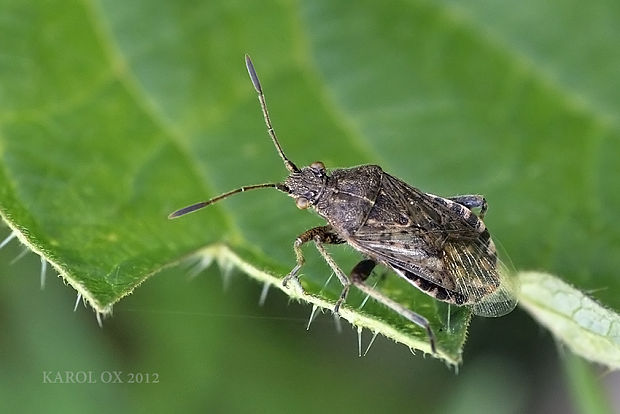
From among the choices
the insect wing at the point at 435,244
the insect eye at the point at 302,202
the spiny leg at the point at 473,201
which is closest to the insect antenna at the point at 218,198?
the insect eye at the point at 302,202

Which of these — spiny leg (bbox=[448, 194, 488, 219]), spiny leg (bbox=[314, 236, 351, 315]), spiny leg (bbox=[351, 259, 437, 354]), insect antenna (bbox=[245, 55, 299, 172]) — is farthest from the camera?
insect antenna (bbox=[245, 55, 299, 172])

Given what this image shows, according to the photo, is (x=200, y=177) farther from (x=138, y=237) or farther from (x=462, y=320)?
(x=462, y=320)

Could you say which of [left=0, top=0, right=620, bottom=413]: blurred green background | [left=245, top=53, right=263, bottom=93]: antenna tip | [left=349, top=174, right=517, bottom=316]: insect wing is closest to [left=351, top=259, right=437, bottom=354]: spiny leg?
[left=349, top=174, right=517, bottom=316]: insect wing

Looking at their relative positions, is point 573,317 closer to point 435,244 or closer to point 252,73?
point 435,244

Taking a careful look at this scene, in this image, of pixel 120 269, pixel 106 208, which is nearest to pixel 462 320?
pixel 120 269

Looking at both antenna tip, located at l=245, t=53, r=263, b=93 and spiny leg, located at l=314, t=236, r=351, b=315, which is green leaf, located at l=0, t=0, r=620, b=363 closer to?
spiny leg, located at l=314, t=236, r=351, b=315

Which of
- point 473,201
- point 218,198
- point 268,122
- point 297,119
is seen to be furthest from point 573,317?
point 297,119

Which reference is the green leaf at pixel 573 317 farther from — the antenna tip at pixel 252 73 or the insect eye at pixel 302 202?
the antenna tip at pixel 252 73
